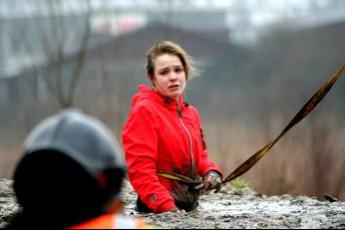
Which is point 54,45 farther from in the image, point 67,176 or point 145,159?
point 67,176

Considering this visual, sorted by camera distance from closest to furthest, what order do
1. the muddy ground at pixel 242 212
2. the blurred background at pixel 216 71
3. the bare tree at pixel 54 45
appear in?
the muddy ground at pixel 242 212
the blurred background at pixel 216 71
the bare tree at pixel 54 45

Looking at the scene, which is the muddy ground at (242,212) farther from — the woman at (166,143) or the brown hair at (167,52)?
the brown hair at (167,52)

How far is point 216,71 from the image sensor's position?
37.8 m

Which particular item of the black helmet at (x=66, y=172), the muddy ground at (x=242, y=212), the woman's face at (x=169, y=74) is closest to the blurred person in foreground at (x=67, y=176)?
the black helmet at (x=66, y=172)

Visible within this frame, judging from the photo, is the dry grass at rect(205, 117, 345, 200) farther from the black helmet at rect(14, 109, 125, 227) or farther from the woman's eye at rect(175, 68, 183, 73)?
the black helmet at rect(14, 109, 125, 227)

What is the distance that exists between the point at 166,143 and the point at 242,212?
2.81ft

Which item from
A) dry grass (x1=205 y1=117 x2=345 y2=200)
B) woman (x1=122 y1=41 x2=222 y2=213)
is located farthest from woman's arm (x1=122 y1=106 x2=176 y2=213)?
dry grass (x1=205 y1=117 x2=345 y2=200)

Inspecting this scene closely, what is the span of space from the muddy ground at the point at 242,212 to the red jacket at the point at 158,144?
174 millimetres

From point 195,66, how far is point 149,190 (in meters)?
1.02

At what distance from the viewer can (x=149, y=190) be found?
16.1 feet

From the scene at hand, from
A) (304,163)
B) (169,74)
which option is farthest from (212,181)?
(304,163)

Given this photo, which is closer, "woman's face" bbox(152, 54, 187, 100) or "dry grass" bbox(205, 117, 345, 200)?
"woman's face" bbox(152, 54, 187, 100)

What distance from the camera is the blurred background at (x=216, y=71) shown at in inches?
576

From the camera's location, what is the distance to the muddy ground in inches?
159
